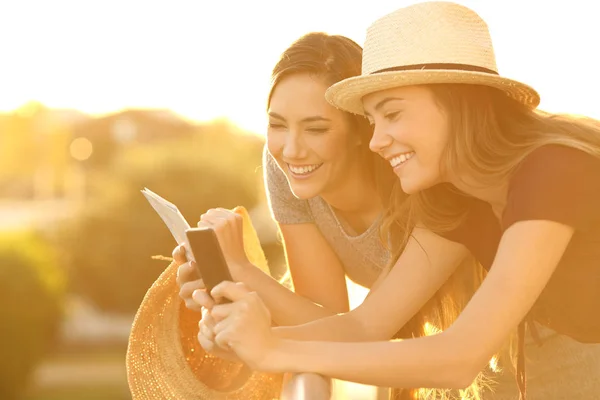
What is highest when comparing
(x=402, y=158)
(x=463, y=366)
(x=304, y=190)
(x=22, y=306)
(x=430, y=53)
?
(x=22, y=306)

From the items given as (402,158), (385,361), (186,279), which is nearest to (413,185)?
(402,158)

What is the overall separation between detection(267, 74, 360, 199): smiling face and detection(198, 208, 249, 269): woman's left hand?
16.1 inches

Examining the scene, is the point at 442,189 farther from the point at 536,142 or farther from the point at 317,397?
the point at 317,397

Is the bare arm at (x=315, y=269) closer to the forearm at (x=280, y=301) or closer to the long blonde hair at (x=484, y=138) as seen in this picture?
the forearm at (x=280, y=301)

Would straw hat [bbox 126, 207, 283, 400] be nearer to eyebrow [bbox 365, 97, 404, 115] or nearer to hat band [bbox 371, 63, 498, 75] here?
eyebrow [bbox 365, 97, 404, 115]

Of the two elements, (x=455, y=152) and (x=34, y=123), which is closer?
(x=455, y=152)

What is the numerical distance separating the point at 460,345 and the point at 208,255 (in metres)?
0.80

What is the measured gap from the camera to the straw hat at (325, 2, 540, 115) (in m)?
3.56

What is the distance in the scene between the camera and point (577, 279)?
357 cm

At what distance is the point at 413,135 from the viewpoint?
3.52 metres

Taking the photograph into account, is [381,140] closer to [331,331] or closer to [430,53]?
[430,53]

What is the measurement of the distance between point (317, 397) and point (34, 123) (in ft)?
97.1

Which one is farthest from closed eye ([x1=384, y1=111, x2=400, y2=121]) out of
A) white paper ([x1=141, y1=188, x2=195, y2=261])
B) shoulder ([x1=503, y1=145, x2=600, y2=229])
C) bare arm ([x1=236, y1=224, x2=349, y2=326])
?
bare arm ([x1=236, y1=224, x2=349, y2=326])

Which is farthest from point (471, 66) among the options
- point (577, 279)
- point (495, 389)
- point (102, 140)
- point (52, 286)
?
point (102, 140)
